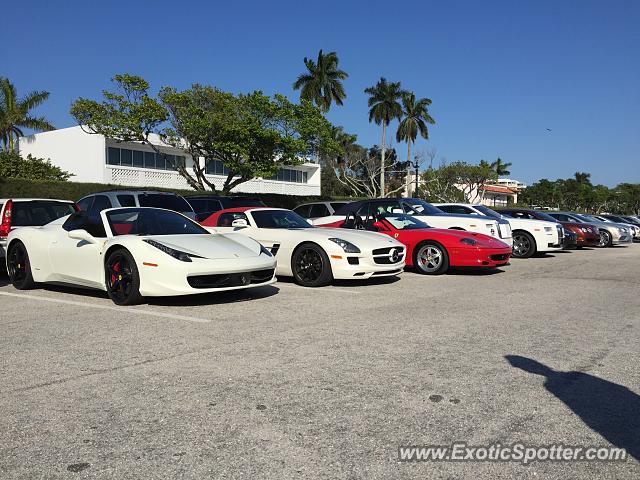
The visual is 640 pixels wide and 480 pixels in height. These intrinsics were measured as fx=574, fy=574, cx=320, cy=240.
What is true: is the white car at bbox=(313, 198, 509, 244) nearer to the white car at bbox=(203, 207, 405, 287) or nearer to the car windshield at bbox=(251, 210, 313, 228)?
the car windshield at bbox=(251, 210, 313, 228)

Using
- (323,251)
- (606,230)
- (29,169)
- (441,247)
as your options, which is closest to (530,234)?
(441,247)

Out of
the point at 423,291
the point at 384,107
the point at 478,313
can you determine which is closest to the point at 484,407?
the point at 478,313

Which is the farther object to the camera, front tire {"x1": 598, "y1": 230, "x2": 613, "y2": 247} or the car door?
front tire {"x1": 598, "y1": 230, "x2": 613, "y2": 247}

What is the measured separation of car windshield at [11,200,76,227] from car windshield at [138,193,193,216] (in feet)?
6.22

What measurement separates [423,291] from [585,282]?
3301mm

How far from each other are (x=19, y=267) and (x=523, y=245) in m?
12.6

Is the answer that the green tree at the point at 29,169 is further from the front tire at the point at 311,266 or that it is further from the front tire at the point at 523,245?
the front tire at the point at 311,266

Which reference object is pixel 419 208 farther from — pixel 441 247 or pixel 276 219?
pixel 276 219

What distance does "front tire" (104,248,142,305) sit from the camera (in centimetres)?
692

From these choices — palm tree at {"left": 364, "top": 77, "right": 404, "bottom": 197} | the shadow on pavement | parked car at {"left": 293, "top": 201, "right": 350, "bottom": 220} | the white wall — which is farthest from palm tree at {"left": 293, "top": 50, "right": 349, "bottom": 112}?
the shadow on pavement

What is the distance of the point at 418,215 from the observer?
13719 millimetres

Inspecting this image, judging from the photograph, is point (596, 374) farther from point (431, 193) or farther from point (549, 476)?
point (431, 193)

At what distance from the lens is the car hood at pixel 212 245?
279 inches

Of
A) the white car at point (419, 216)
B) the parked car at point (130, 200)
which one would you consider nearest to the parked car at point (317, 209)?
the white car at point (419, 216)
